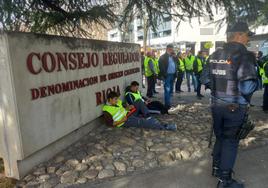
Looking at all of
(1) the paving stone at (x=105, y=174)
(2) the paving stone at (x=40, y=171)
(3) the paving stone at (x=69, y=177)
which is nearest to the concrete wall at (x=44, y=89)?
(2) the paving stone at (x=40, y=171)

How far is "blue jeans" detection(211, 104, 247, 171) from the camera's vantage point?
347cm

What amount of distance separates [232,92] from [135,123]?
282cm

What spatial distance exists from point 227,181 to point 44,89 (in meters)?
2.84

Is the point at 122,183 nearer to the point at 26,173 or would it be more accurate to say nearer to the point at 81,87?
the point at 26,173

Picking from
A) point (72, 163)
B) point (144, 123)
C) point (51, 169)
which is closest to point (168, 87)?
point (144, 123)

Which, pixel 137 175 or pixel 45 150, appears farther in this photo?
pixel 45 150

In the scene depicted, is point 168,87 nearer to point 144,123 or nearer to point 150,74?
point 144,123

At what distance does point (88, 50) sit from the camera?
573 cm

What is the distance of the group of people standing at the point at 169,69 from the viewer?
7.93 metres

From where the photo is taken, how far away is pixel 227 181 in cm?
351

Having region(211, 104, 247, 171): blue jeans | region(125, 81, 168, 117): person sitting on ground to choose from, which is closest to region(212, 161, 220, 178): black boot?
region(211, 104, 247, 171): blue jeans

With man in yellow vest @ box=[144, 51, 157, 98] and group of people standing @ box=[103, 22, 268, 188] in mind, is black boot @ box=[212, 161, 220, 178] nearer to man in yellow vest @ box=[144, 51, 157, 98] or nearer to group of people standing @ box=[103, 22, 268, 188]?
group of people standing @ box=[103, 22, 268, 188]

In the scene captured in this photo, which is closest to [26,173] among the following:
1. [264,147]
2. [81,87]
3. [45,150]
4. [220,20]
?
[45,150]

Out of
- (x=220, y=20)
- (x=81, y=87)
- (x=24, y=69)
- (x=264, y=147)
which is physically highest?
(x=220, y=20)
